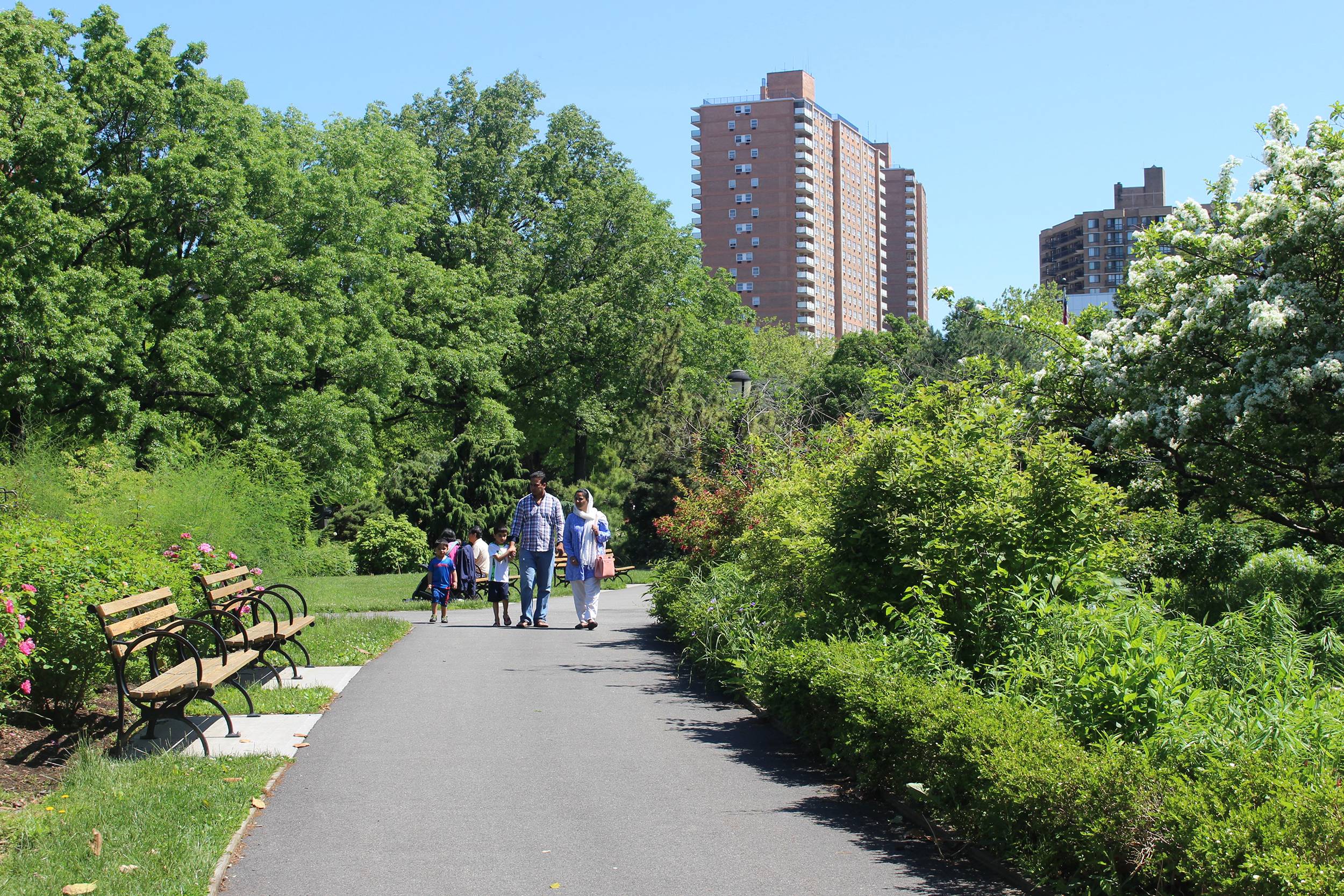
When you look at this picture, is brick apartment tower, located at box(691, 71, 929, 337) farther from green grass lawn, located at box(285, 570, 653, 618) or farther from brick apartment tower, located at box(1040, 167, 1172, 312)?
green grass lawn, located at box(285, 570, 653, 618)

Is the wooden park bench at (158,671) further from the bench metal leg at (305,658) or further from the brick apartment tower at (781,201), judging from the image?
the brick apartment tower at (781,201)

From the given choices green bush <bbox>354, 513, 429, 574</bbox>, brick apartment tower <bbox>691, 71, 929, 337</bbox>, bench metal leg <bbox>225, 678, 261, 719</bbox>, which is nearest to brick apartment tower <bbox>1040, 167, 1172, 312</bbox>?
brick apartment tower <bbox>691, 71, 929, 337</bbox>

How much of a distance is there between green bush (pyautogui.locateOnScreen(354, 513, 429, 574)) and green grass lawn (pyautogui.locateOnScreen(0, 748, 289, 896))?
25163mm

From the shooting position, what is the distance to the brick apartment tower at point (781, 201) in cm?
12756

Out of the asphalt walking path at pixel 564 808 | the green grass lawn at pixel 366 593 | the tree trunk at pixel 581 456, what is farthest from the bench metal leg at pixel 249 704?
the tree trunk at pixel 581 456

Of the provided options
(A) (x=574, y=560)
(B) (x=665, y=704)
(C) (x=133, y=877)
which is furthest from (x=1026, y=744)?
(A) (x=574, y=560)

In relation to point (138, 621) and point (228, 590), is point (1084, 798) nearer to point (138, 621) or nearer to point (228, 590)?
point (138, 621)

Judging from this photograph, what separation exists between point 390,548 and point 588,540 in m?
18.3

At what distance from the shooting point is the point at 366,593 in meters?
23.1

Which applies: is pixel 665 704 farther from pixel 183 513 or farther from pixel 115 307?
pixel 115 307

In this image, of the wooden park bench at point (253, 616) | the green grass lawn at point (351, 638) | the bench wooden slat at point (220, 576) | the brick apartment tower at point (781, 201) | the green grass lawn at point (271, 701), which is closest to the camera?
the green grass lawn at point (271, 701)

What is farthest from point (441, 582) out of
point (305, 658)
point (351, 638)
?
point (305, 658)

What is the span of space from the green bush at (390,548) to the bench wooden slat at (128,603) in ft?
76.0

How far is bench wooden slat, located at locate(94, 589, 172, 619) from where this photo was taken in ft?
22.7
